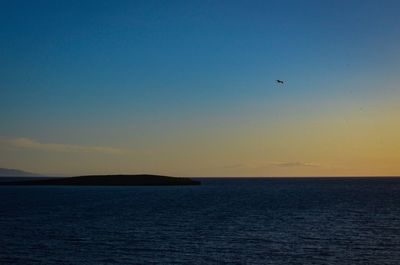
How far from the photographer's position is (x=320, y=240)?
54.8m

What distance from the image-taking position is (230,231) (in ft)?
203

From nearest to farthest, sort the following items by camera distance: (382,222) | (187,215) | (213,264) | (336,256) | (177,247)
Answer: (213,264)
(336,256)
(177,247)
(382,222)
(187,215)

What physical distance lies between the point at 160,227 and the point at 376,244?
88.4 ft

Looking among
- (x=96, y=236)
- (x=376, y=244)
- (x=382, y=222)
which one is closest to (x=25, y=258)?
(x=96, y=236)

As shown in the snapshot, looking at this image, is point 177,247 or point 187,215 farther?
point 187,215

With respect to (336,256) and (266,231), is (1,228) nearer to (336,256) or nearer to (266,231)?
(266,231)

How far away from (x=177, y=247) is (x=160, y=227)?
1658cm

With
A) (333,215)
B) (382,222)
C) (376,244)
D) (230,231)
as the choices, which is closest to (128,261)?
(230,231)

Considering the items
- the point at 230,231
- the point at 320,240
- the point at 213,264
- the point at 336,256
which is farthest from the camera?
the point at 230,231

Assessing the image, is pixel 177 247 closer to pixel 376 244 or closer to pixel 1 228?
pixel 376 244

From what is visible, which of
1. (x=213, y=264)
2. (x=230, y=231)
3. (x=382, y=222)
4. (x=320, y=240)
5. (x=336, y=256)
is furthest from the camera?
(x=382, y=222)

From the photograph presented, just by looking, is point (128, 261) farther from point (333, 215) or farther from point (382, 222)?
point (333, 215)

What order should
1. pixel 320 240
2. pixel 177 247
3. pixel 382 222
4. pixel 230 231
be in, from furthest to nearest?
pixel 382 222 < pixel 230 231 < pixel 320 240 < pixel 177 247

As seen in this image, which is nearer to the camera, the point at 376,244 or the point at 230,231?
the point at 376,244
